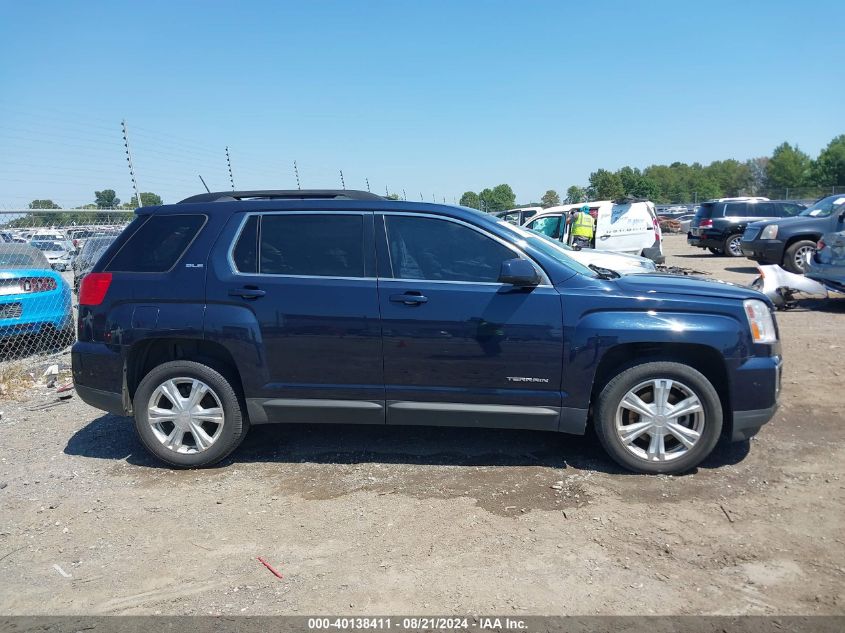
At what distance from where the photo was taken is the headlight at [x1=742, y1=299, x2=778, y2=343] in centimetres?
400

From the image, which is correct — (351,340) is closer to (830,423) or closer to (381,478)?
(381,478)

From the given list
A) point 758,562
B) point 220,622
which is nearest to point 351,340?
point 220,622

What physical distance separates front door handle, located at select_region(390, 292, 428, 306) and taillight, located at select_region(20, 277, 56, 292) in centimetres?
566

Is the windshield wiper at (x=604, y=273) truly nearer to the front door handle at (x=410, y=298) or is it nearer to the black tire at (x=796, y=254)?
the front door handle at (x=410, y=298)

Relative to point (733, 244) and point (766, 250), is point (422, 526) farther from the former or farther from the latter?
point (733, 244)

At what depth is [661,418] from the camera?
4.02 meters

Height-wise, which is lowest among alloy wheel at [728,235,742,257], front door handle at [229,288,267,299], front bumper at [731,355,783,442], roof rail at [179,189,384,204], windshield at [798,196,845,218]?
alloy wheel at [728,235,742,257]

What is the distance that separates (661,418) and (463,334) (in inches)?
55.8

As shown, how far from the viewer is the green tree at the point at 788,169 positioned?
87750 mm

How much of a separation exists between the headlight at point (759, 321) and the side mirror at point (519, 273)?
1408 millimetres

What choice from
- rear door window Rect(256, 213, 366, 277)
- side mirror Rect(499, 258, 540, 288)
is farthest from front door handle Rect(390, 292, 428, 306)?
side mirror Rect(499, 258, 540, 288)

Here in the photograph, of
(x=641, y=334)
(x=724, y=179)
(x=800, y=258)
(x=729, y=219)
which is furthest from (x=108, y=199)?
(x=724, y=179)

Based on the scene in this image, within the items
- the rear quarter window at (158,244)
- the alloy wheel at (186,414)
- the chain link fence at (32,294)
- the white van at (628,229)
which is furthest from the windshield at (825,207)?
the chain link fence at (32,294)

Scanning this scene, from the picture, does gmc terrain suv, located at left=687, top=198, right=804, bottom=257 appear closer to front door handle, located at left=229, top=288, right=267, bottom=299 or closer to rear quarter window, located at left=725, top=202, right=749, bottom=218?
rear quarter window, located at left=725, top=202, right=749, bottom=218
